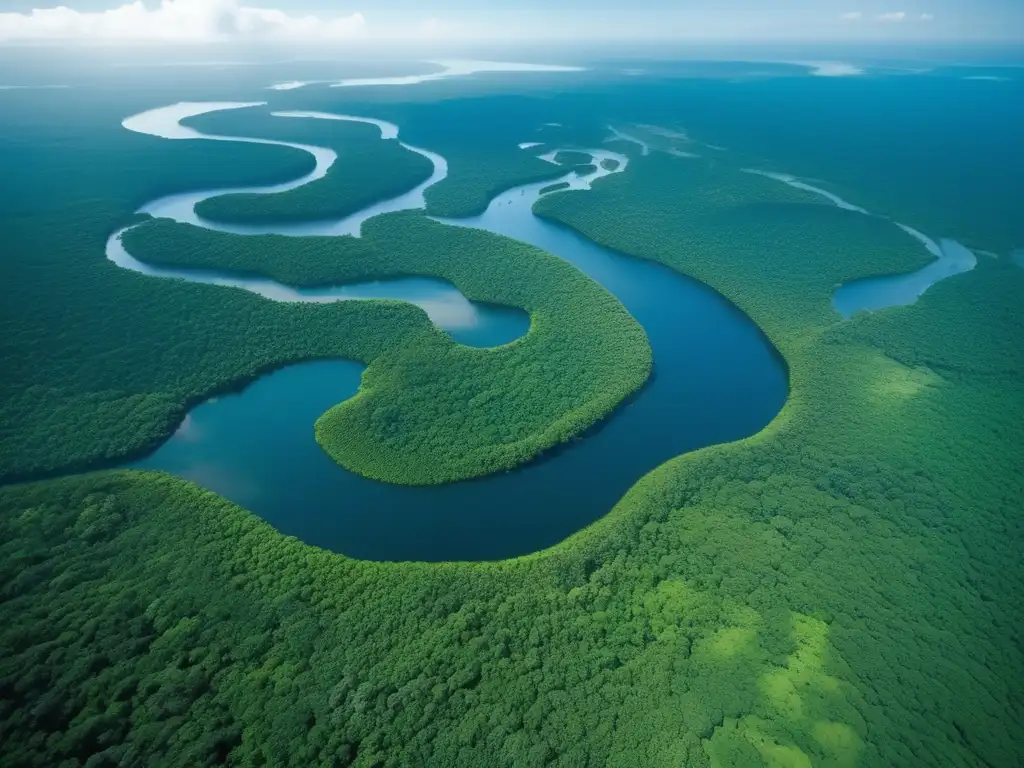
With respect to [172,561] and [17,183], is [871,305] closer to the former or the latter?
[172,561]

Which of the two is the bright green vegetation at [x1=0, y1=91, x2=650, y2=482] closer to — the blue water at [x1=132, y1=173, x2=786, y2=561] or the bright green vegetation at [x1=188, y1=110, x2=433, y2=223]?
the blue water at [x1=132, y1=173, x2=786, y2=561]

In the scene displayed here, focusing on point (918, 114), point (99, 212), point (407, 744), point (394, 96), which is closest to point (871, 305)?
point (407, 744)

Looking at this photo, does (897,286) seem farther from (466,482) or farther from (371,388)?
(371,388)

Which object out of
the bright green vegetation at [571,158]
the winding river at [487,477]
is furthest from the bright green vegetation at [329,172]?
the bright green vegetation at [571,158]

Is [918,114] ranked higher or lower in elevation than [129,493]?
higher

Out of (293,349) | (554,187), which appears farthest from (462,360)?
(554,187)
